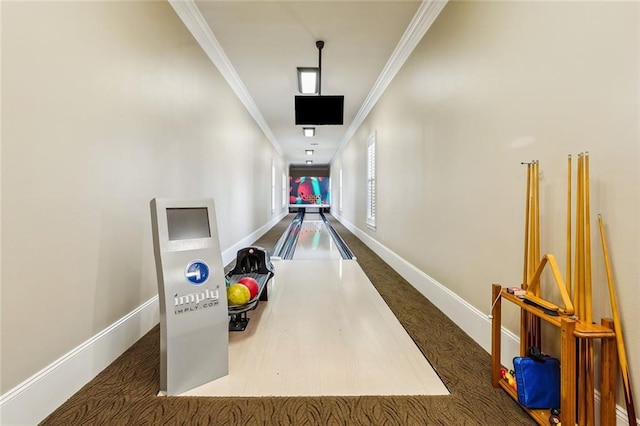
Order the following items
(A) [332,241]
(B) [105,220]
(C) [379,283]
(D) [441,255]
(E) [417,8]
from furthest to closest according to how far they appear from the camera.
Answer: (A) [332,241], (C) [379,283], (E) [417,8], (D) [441,255], (B) [105,220]

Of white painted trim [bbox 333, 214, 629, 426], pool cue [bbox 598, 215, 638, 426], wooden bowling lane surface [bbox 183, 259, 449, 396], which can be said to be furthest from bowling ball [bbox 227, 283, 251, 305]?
pool cue [bbox 598, 215, 638, 426]

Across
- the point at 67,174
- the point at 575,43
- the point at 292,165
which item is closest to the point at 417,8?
the point at 575,43

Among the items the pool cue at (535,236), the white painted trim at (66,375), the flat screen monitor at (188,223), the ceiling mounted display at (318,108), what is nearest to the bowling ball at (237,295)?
the flat screen monitor at (188,223)

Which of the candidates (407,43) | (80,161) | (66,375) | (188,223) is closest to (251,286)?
(188,223)

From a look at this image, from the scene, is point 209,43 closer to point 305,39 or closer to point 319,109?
point 305,39

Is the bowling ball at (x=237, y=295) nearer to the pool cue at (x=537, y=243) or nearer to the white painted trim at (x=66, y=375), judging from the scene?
the white painted trim at (x=66, y=375)

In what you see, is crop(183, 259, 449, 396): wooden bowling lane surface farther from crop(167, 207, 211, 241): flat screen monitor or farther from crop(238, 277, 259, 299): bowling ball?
crop(167, 207, 211, 241): flat screen monitor

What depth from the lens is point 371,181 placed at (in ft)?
20.6

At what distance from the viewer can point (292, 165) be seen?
1798 centimetres

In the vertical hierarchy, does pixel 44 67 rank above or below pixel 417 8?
below

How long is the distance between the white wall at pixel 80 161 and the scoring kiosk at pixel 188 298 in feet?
1.65

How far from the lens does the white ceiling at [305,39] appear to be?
3072 mm

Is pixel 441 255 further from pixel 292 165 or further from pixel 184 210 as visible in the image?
pixel 292 165

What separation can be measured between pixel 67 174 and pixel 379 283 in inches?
124
